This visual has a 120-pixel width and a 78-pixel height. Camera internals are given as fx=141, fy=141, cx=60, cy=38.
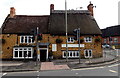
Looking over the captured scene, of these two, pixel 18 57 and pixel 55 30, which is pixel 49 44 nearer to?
pixel 55 30

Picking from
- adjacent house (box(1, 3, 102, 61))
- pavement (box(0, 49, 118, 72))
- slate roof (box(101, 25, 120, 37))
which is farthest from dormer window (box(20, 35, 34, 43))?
slate roof (box(101, 25, 120, 37))

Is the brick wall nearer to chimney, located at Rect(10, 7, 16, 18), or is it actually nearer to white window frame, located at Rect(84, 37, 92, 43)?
chimney, located at Rect(10, 7, 16, 18)

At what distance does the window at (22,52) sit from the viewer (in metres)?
24.6

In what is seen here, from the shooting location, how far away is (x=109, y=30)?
58.6 metres

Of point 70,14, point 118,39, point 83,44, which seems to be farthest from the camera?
point 118,39

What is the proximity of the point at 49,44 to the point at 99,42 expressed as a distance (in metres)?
9.42

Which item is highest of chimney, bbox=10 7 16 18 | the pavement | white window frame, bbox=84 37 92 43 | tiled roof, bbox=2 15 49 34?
chimney, bbox=10 7 16 18

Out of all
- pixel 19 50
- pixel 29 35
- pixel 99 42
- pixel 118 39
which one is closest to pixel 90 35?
pixel 99 42

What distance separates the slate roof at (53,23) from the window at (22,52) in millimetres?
3123

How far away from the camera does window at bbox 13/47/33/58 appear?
24.6m

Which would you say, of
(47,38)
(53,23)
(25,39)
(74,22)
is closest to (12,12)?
(25,39)

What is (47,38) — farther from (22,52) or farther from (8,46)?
(8,46)

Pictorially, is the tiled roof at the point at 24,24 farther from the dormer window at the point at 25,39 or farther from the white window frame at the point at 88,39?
the white window frame at the point at 88,39

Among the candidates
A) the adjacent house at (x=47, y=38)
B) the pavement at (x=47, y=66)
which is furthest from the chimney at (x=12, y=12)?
the pavement at (x=47, y=66)
